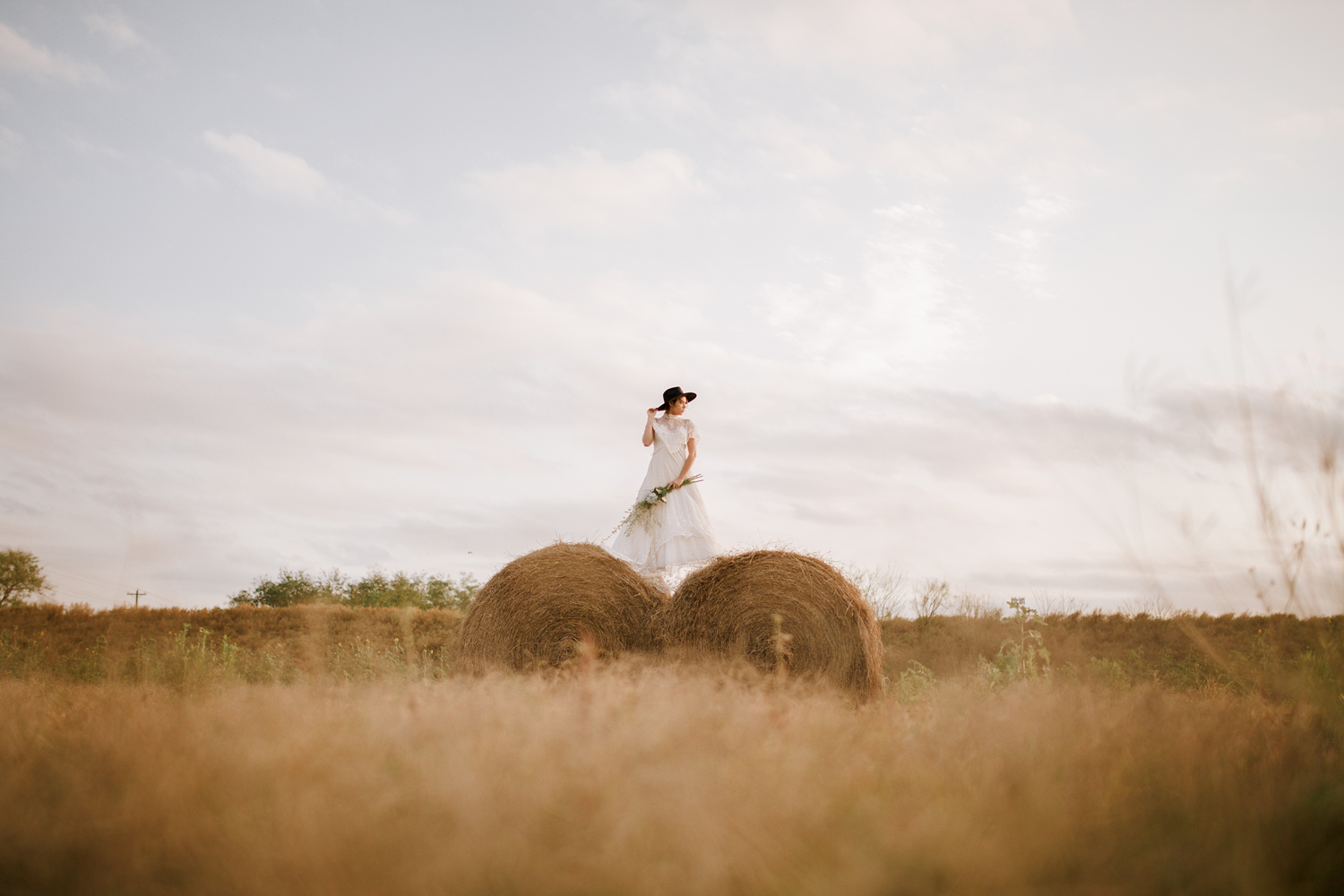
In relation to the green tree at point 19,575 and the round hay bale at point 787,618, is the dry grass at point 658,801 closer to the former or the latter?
the round hay bale at point 787,618

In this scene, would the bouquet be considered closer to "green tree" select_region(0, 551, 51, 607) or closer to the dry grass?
the dry grass

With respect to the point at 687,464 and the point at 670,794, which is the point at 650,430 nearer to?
the point at 687,464

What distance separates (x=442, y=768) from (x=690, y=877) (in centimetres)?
93

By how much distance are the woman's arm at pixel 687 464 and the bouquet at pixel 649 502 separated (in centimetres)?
4

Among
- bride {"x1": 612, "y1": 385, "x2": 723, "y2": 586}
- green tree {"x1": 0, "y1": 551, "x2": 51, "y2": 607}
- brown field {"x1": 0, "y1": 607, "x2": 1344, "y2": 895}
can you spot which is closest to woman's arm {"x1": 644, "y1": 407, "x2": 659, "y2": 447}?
bride {"x1": 612, "y1": 385, "x2": 723, "y2": 586}

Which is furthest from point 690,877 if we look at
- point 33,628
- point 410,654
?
point 33,628

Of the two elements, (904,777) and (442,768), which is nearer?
(442,768)

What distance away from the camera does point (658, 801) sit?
1980 millimetres

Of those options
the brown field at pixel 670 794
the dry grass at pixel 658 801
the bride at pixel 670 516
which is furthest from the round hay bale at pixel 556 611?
the dry grass at pixel 658 801

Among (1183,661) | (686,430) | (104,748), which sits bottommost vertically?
(1183,661)

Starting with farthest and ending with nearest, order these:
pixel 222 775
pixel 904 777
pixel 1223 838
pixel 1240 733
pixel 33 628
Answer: pixel 33 628, pixel 1240 733, pixel 904 777, pixel 222 775, pixel 1223 838

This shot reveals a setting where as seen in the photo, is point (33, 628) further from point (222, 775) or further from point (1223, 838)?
point (1223, 838)

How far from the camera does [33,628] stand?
12555mm

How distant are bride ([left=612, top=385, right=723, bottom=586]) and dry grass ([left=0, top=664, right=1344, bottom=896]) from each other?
4.21 m
